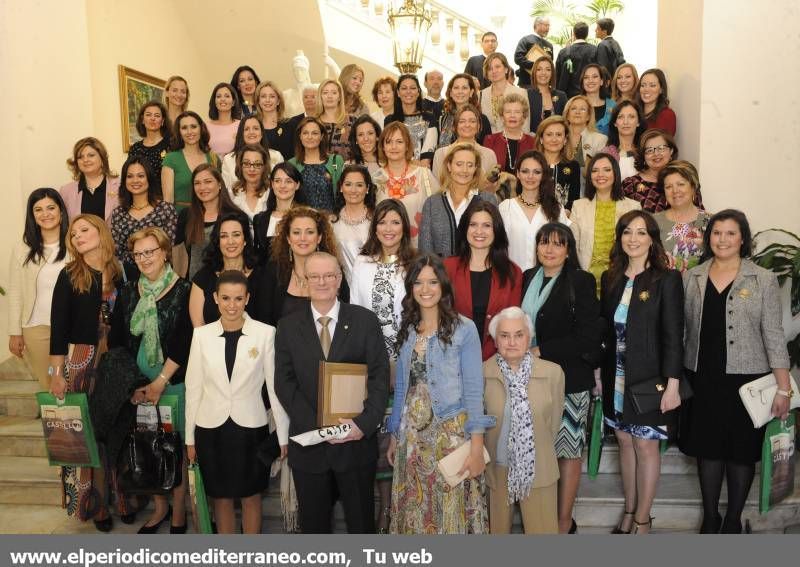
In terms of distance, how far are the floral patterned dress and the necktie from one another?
399 mm

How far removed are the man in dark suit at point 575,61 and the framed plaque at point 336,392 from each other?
16.6ft

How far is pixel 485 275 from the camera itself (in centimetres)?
376

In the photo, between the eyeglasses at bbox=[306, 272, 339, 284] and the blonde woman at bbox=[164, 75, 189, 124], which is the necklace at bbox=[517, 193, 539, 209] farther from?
the blonde woman at bbox=[164, 75, 189, 124]

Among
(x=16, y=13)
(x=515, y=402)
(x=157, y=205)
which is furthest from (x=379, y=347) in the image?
(x=16, y=13)

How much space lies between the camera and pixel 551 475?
3.37 metres

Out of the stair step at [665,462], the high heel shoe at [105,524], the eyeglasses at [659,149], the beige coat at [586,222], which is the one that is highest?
the eyeglasses at [659,149]

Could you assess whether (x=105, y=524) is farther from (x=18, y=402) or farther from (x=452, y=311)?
(x=452, y=311)

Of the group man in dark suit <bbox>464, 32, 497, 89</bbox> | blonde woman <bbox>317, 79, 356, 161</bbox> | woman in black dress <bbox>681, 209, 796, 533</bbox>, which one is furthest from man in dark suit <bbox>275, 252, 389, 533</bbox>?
man in dark suit <bbox>464, 32, 497, 89</bbox>

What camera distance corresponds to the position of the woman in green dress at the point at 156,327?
3.78 m

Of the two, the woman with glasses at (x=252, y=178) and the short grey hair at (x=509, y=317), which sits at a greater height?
the woman with glasses at (x=252, y=178)

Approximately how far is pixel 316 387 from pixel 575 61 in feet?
17.5

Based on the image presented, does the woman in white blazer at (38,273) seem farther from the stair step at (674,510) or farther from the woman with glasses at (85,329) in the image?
the stair step at (674,510)

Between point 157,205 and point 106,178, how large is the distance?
2.03 ft

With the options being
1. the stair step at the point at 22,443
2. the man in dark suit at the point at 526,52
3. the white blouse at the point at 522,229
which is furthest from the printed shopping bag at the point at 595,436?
the man in dark suit at the point at 526,52
